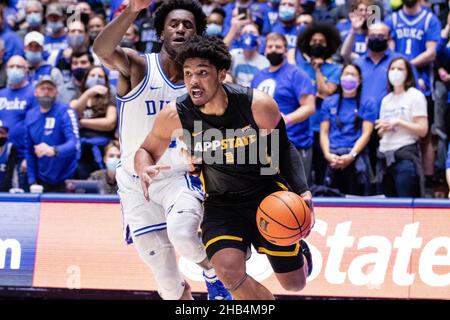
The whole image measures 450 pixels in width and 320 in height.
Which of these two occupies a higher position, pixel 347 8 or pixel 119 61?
pixel 347 8

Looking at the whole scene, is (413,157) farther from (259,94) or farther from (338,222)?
(259,94)

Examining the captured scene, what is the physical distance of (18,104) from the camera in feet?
34.6

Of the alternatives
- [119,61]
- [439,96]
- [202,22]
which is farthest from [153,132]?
[439,96]

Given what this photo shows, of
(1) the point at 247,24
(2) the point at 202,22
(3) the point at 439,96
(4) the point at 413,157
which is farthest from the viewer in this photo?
(1) the point at 247,24

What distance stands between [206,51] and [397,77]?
12.8 feet

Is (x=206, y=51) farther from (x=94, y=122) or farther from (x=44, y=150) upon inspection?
(x=94, y=122)

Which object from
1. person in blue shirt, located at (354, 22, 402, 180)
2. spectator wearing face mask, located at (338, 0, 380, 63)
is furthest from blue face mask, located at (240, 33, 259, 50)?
person in blue shirt, located at (354, 22, 402, 180)

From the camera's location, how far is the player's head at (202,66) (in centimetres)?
594

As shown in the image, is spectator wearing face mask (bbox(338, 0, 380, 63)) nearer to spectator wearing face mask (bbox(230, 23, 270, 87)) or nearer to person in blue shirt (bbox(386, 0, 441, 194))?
person in blue shirt (bbox(386, 0, 441, 194))

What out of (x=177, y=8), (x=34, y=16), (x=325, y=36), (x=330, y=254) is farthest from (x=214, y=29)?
(x=177, y=8)

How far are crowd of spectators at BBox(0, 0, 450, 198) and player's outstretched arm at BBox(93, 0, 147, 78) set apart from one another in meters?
3.31

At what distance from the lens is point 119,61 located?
6.28 m

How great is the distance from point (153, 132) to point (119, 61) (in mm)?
574

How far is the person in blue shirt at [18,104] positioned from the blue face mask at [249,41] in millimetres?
2615
